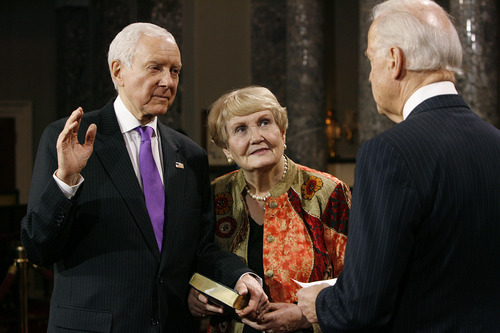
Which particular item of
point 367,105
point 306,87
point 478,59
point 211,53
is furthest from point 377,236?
point 211,53

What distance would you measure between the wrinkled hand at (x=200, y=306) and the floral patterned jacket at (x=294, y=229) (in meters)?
0.21

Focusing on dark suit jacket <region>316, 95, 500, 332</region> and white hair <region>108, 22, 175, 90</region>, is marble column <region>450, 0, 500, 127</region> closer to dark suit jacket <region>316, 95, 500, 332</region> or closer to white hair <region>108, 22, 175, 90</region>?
white hair <region>108, 22, 175, 90</region>

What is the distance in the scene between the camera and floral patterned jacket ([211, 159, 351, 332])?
8.10ft

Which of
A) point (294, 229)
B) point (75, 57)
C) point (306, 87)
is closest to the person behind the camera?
point (294, 229)

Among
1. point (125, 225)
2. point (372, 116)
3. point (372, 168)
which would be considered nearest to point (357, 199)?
point (372, 168)

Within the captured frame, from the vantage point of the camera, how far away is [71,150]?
1.92 meters

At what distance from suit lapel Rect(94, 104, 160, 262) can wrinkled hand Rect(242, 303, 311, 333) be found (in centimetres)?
51

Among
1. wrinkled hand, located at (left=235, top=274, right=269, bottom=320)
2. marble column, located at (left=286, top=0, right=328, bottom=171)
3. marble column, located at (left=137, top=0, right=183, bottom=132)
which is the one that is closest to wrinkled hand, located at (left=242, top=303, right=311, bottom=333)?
wrinkled hand, located at (left=235, top=274, right=269, bottom=320)

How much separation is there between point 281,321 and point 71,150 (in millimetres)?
1078

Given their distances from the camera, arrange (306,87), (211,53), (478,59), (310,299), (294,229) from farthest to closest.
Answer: (211,53) → (306,87) → (478,59) → (294,229) → (310,299)

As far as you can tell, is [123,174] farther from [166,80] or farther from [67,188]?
[166,80]

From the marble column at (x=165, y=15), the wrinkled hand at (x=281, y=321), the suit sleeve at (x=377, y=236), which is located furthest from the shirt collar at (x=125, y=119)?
the marble column at (x=165, y=15)

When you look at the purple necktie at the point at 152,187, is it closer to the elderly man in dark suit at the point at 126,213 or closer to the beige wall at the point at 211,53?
the elderly man in dark suit at the point at 126,213

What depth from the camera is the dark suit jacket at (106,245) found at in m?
1.99
